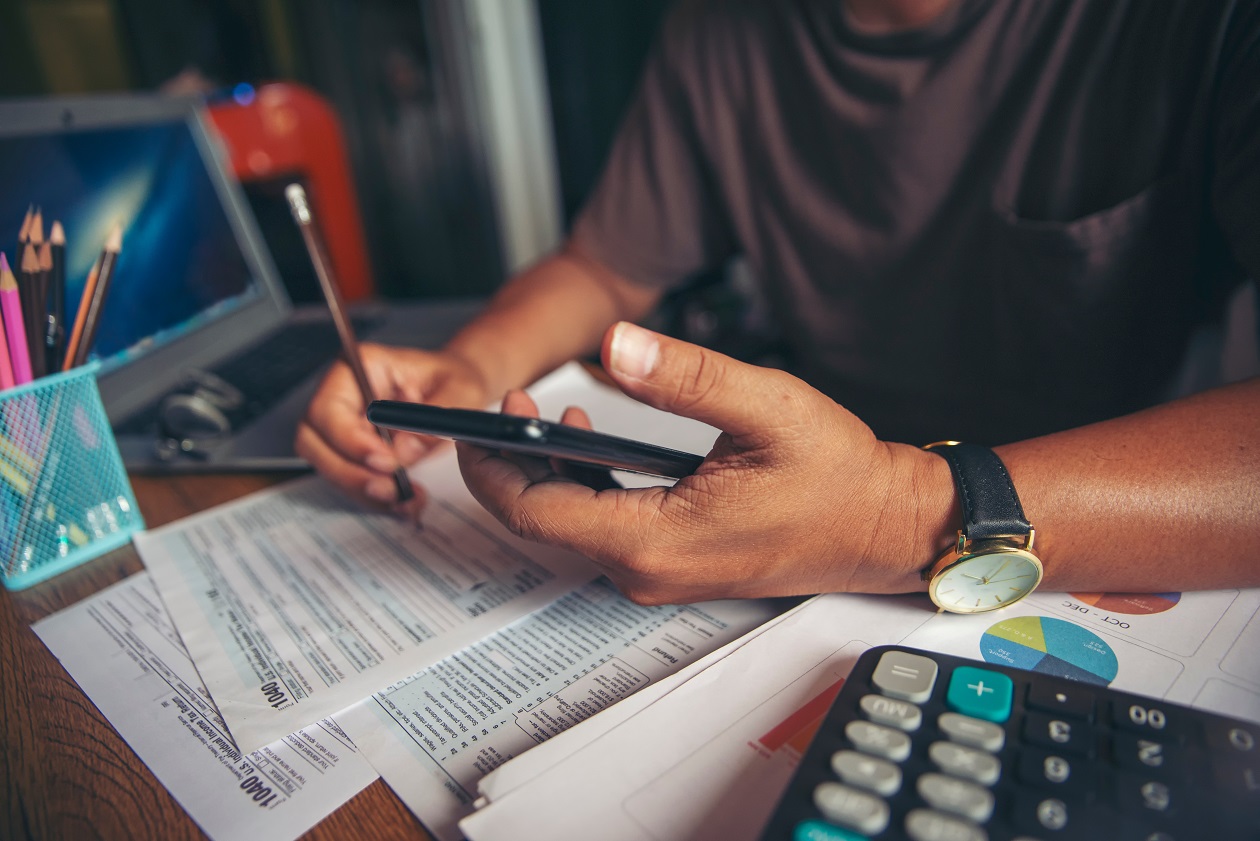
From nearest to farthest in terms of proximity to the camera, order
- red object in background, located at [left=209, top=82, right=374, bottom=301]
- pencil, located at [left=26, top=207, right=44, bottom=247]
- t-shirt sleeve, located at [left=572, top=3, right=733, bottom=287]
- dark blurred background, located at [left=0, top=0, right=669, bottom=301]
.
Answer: pencil, located at [left=26, top=207, right=44, bottom=247]
t-shirt sleeve, located at [left=572, top=3, right=733, bottom=287]
red object in background, located at [left=209, top=82, right=374, bottom=301]
dark blurred background, located at [left=0, top=0, right=669, bottom=301]

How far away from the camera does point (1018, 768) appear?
0.27m

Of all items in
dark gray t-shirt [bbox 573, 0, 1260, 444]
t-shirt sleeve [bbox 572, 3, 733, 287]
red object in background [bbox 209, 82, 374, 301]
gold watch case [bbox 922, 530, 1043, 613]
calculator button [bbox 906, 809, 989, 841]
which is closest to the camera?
calculator button [bbox 906, 809, 989, 841]

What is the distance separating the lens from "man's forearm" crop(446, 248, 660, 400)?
74 cm

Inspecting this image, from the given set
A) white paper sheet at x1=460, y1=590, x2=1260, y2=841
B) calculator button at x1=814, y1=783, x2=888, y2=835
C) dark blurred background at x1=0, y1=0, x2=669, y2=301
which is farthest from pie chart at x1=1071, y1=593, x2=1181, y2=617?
dark blurred background at x1=0, y1=0, x2=669, y2=301

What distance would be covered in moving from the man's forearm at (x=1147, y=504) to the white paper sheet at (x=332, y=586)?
213mm

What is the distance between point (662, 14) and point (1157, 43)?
1160 mm

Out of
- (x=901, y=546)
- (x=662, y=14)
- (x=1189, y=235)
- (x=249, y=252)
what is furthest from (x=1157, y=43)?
(x=662, y=14)

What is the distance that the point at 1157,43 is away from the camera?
0.58m

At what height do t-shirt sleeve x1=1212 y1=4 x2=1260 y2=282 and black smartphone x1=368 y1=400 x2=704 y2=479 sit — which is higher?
t-shirt sleeve x1=1212 y1=4 x2=1260 y2=282

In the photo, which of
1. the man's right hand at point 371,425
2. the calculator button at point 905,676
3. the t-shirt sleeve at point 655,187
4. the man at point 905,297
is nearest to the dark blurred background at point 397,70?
the t-shirt sleeve at point 655,187

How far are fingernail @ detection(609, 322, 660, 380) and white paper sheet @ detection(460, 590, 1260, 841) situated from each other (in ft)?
0.52

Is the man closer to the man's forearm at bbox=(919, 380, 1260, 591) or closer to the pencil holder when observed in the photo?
the man's forearm at bbox=(919, 380, 1260, 591)

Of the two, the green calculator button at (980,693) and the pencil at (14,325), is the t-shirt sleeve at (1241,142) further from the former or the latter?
the pencil at (14,325)

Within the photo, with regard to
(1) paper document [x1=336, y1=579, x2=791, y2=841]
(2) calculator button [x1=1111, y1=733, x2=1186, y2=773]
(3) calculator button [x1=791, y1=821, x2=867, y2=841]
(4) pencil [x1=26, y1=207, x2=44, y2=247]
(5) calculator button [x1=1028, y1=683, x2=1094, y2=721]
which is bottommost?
(1) paper document [x1=336, y1=579, x2=791, y2=841]
